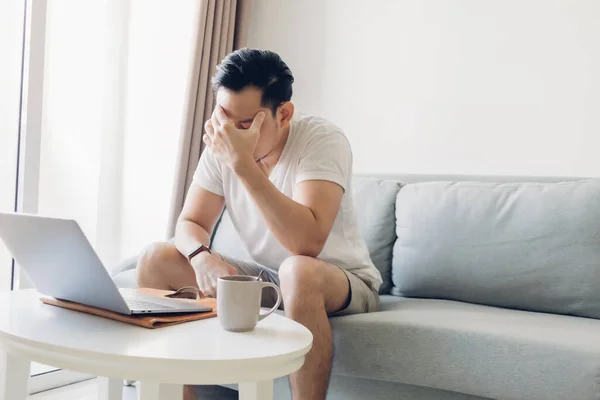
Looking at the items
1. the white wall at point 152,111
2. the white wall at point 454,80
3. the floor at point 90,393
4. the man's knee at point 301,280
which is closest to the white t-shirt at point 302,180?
the man's knee at point 301,280

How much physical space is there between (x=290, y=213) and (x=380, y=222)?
2.18 feet

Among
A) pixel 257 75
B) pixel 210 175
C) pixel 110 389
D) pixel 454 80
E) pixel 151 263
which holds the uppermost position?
pixel 454 80

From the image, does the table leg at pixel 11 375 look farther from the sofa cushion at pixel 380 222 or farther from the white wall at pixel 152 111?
the white wall at pixel 152 111

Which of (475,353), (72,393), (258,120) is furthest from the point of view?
(72,393)

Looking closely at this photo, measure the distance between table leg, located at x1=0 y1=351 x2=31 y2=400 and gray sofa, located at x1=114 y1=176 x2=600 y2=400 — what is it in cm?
61

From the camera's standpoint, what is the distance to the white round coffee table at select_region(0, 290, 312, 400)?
0.78 meters

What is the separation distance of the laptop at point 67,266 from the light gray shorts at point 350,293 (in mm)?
406

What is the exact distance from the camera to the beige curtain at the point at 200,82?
8.00 ft

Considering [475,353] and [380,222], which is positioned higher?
[380,222]

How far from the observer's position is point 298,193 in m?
1.43

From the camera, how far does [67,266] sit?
1.01m

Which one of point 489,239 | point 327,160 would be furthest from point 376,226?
point 327,160

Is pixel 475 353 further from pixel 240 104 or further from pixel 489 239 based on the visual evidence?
pixel 240 104

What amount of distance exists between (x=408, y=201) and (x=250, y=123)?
0.67m
